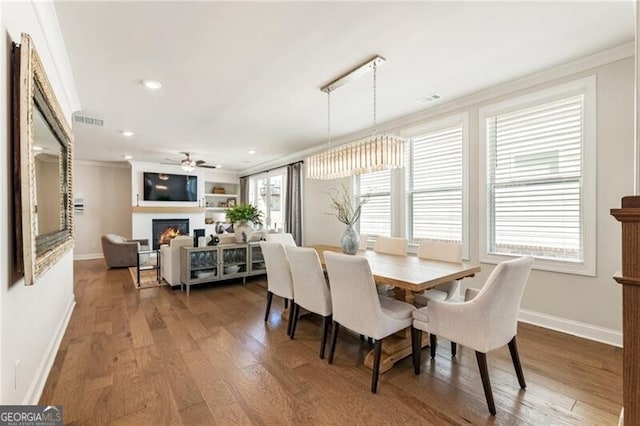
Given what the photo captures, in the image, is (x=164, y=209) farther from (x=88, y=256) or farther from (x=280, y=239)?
(x=280, y=239)

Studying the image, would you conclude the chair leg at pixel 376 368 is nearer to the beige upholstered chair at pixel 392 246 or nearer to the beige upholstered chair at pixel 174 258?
the beige upholstered chair at pixel 392 246

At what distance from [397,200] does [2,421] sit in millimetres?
4217

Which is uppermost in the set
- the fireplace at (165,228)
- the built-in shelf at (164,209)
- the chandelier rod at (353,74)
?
the chandelier rod at (353,74)

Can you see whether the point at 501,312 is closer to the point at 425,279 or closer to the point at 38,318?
the point at 425,279

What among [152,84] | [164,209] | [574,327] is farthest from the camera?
[164,209]

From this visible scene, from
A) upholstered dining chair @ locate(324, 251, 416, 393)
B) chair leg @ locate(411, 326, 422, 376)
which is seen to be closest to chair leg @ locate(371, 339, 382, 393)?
upholstered dining chair @ locate(324, 251, 416, 393)

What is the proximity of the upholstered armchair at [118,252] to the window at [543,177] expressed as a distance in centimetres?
658

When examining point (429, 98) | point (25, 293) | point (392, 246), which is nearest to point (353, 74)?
point (429, 98)

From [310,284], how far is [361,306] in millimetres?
619

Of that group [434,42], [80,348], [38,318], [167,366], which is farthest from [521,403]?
[80,348]

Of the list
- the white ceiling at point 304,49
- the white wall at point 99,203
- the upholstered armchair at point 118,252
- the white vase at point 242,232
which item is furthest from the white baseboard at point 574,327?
the white wall at point 99,203

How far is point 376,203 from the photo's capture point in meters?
4.84

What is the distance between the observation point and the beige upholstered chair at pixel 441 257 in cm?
261

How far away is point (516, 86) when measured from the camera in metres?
3.13
